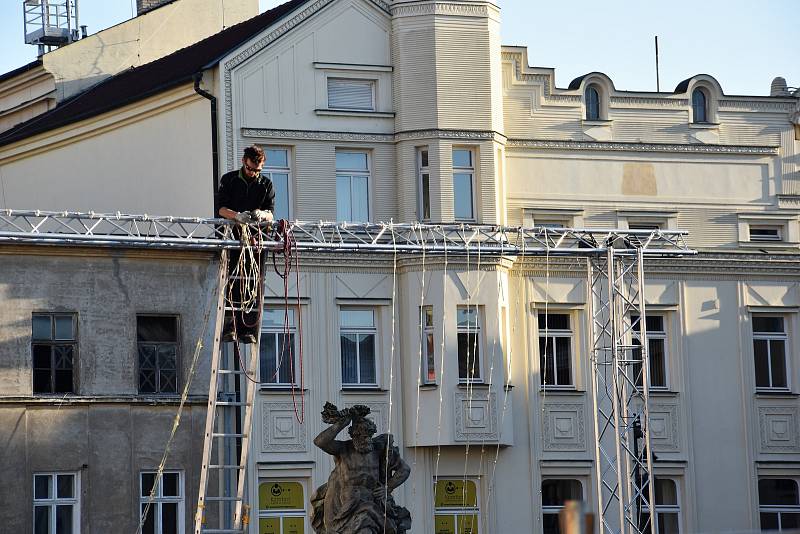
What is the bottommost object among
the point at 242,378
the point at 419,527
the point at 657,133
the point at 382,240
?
the point at 419,527

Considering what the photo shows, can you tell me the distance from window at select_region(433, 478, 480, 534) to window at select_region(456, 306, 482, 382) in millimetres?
1758

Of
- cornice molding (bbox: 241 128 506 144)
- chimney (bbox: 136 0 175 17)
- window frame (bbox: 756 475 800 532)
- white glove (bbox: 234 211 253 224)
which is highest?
chimney (bbox: 136 0 175 17)

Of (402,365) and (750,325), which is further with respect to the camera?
(750,325)

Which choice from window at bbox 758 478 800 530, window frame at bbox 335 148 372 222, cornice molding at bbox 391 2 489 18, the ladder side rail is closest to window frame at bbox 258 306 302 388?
window frame at bbox 335 148 372 222

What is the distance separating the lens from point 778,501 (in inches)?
1382

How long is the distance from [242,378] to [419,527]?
3715 millimetres

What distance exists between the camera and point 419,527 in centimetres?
3272

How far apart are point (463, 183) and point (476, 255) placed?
2.25m

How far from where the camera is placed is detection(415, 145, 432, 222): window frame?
33.5 meters

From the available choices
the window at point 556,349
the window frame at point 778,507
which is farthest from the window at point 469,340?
the window frame at point 778,507

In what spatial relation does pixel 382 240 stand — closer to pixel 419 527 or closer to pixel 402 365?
pixel 402 365

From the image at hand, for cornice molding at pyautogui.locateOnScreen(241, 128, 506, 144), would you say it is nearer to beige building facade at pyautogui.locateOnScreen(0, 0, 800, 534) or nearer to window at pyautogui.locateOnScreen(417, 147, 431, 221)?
beige building facade at pyautogui.locateOnScreen(0, 0, 800, 534)

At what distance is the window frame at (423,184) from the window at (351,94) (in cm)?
112

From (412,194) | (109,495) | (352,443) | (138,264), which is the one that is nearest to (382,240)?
(412,194)
